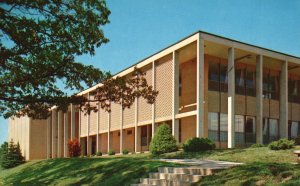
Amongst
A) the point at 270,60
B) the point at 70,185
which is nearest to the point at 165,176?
the point at 70,185

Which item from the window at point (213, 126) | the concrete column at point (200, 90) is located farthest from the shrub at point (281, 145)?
the window at point (213, 126)

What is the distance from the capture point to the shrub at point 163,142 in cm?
2136

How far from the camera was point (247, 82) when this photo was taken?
29.2 m

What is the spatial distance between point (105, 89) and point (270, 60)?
53.1ft

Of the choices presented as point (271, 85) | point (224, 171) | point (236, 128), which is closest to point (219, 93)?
point (236, 128)

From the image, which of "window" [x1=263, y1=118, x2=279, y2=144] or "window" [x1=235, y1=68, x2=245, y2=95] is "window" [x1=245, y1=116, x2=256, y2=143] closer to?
"window" [x1=263, y1=118, x2=279, y2=144]

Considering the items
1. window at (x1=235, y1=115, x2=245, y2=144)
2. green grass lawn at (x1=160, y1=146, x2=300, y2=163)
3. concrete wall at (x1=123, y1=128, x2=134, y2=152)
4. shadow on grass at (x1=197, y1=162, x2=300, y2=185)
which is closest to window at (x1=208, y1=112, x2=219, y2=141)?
window at (x1=235, y1=115, x2=245, y2=144)

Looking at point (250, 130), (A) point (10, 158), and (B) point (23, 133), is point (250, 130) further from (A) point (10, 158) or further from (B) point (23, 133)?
(B) point (23, 133)

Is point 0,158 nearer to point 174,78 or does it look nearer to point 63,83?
point 174,78

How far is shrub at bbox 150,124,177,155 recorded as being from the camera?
21359 mm

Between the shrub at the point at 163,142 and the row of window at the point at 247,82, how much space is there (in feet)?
20.8

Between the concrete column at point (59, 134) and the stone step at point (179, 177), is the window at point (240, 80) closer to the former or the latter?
the stone step at point (179, 177)

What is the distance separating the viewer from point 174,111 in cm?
2431

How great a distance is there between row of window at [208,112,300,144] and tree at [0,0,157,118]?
38.1ft
